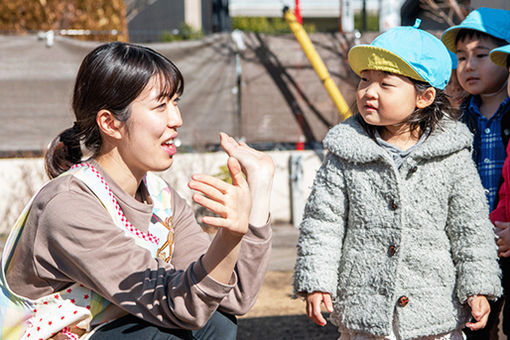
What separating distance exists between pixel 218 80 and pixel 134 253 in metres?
5.21

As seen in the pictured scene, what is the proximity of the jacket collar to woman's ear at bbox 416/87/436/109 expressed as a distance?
0.35 ft

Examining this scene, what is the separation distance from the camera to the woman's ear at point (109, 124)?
205cm

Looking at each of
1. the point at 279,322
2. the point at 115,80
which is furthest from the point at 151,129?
the point at 279,322

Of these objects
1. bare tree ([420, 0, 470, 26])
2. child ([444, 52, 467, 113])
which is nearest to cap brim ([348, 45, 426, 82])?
child ([444, 52, 467, 113])

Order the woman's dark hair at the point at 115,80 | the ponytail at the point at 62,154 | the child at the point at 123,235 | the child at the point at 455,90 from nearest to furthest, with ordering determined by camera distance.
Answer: the child at the point at 123,235 < the woman's dark hair at the point at 115,80 < the ponytail at the point at 62,154 < the child at the point at 455,90

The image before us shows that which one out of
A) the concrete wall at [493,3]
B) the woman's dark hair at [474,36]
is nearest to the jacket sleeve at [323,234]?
the woman's dark hair at [474,36]

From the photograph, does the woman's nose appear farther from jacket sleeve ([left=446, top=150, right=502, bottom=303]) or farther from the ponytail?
jacket sleeve ([left=446, top=150, right=502, bottom=303])

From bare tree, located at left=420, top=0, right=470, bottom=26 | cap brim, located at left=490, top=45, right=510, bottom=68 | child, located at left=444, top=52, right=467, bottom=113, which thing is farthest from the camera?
bare tree, located at left=420, top=0, right=470, bottom=26

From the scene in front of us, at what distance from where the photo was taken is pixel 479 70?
9.16 ft

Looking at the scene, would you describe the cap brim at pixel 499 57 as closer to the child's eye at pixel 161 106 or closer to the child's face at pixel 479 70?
the child's face at pixel 479 70

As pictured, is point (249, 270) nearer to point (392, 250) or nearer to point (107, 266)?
point (107, 266)

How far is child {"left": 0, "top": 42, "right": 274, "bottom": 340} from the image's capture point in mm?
1748

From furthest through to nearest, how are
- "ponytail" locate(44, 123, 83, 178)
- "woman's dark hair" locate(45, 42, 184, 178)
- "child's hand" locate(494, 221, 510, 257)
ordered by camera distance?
"child's hand" locate(494, 221, 510, 257) → "ponytail" locate(44, 123, 83, 178) → "woman's dark hair" locate(45, 42, 184, 178)

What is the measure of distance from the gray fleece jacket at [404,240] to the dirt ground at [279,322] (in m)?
1.55
